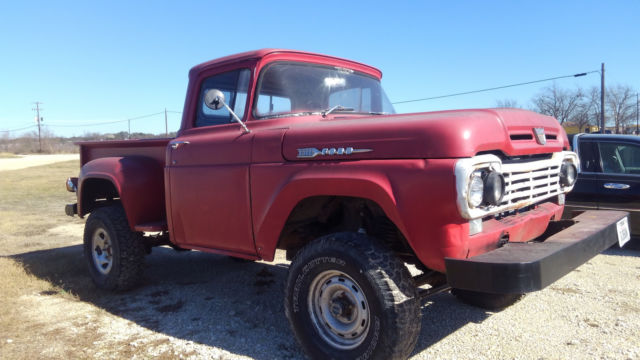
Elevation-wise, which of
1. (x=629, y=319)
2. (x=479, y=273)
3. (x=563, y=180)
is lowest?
(x=629, y=319)

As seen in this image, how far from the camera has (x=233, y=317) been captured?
4.15 metres

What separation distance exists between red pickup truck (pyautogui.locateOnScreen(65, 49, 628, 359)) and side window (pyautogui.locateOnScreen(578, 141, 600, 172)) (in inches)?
132

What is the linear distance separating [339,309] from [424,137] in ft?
3.89

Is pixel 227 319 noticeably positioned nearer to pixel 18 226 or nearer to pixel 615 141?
pixel 615 141

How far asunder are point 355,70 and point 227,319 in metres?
2.46

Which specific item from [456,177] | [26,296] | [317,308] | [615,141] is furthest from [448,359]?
[615,141]

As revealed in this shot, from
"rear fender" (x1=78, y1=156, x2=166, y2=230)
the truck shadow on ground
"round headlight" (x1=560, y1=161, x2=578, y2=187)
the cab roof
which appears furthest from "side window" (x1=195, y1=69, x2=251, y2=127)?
"round headlight" (x1=560, y1=161, x2=578, y2=187)

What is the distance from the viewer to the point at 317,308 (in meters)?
3.21

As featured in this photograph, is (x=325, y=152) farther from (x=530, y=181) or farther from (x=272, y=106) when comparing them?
(x=530, y=181)

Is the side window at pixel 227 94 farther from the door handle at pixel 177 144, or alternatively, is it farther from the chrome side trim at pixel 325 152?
the chrome side trim at pixel 325 152

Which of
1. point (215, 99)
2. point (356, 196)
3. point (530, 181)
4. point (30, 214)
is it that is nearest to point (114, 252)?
point (215, 99)

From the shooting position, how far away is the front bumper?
245 centimetres

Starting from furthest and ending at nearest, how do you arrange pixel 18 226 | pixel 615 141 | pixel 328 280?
pixel 18 226 < pixel 615 141 < pixel 328 280

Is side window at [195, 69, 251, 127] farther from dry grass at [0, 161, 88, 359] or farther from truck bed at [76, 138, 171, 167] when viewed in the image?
dry grass at [0, 161, 88, 359]
